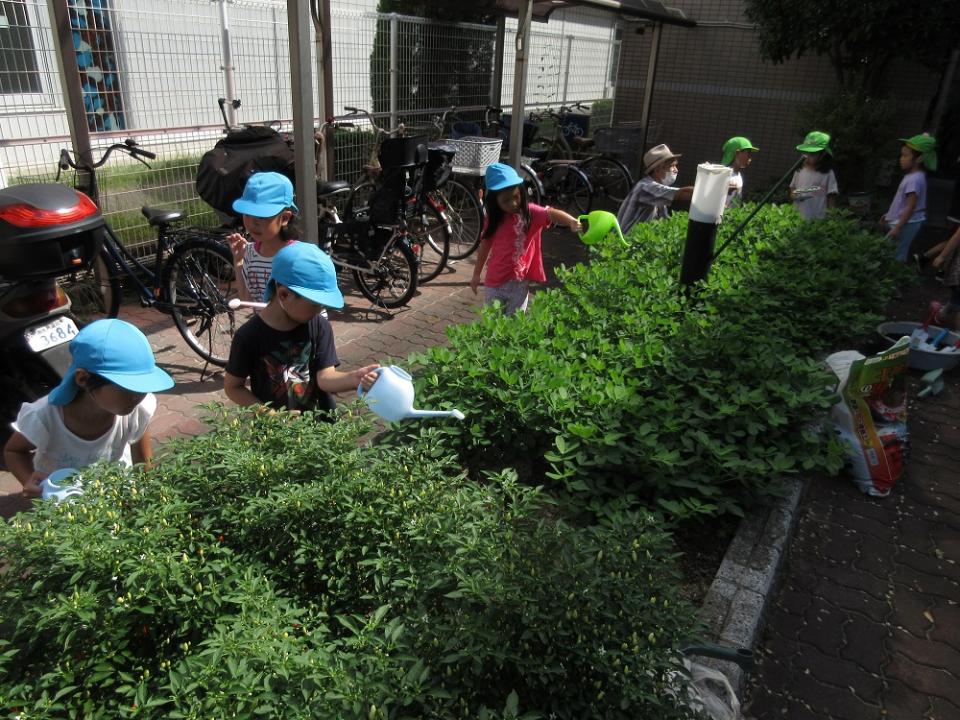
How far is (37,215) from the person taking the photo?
3461mm

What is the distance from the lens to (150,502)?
1.94 meters

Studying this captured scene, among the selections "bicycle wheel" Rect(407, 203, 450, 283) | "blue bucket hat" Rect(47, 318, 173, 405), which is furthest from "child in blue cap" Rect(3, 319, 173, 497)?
"bicycle wheel" Rect(407, 203, 450, 283)

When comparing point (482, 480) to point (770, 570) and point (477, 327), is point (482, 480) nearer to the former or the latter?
point (477, 327)

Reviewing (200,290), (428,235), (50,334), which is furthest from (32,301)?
(428,235)

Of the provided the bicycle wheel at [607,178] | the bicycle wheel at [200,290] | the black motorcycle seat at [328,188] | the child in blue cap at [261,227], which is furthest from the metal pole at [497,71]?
the child in blue cap at [261,227]

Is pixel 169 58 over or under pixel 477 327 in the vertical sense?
over

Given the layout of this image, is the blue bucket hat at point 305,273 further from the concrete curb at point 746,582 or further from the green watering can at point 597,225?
the green watering can at point 597,225

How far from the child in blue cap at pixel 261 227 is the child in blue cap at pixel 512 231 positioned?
1.48 meters

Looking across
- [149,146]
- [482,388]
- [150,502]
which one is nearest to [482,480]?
[482,388]

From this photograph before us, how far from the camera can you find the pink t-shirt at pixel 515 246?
4.80m

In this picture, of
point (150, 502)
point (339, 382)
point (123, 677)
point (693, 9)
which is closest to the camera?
point (123, 677)

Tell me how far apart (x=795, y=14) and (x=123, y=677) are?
39.9ft

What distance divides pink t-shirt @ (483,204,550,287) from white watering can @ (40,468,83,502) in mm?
3096

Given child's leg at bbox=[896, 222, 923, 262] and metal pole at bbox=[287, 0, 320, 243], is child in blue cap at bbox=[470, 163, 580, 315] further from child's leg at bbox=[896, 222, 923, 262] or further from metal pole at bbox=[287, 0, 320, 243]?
child's leg at bbox=[896, 222, 923, 262]
